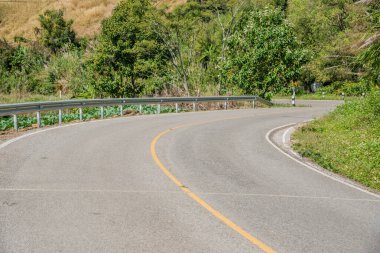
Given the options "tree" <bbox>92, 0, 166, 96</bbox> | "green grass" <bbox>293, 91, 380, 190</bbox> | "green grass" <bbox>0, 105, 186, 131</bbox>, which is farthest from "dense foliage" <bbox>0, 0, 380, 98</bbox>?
"green grass" <bbox>293, 91, 380, 190</bbox>

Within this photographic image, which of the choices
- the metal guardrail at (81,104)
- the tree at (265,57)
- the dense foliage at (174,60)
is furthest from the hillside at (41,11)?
the metal guardrail at (81,104)

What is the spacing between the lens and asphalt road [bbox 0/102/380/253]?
18.8 ft

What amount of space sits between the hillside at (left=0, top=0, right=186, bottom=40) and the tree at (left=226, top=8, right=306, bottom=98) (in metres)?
51.6

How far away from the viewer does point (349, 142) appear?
584 inches

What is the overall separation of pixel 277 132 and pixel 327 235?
488 inches

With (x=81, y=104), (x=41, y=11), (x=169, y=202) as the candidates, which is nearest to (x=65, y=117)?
(x=81, y=104)

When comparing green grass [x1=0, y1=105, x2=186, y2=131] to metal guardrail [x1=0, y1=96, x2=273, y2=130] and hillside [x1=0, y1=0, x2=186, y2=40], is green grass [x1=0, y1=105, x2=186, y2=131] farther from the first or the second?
hillside [x1=0, y1=0, x2=186, y2=40]

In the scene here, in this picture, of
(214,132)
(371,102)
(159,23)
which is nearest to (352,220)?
(214,132)

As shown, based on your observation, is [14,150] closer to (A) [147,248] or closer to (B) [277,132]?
(A) [147,248]

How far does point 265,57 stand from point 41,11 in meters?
72.0

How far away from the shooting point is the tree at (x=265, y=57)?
36531 millimetres

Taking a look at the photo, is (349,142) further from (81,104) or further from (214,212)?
(81,104)

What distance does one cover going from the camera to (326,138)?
16.1m

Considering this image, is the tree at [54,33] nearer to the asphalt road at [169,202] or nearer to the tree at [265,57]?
the tree at [265,57]
